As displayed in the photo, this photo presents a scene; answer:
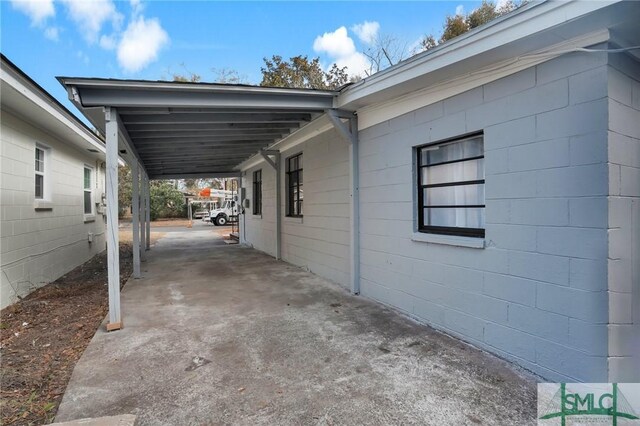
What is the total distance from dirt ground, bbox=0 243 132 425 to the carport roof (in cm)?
251

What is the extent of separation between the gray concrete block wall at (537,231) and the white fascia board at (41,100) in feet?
16.1

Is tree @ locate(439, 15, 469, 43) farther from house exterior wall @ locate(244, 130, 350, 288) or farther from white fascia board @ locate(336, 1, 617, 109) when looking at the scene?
white fascia board @ locate(336, 1, 617, 109)

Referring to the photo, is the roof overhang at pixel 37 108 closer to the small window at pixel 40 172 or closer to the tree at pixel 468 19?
the small window at pixel 40 172

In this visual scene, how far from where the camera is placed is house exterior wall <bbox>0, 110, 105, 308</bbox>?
15.9 ft

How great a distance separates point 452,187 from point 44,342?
457 cm

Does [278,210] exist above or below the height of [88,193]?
below

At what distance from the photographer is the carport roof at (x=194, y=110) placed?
3785 mm

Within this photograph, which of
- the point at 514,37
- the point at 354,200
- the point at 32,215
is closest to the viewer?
the point at 514,37

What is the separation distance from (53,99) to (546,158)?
6.49 meters

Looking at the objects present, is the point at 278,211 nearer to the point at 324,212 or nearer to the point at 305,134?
the point at 305,134

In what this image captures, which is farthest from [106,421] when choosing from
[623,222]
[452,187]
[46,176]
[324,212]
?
[46,176]

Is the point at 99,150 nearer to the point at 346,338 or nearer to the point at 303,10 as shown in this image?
the point at 303,10

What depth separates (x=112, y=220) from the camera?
386 centimetres

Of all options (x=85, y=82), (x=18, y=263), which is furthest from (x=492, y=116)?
(x=18, y=263)
